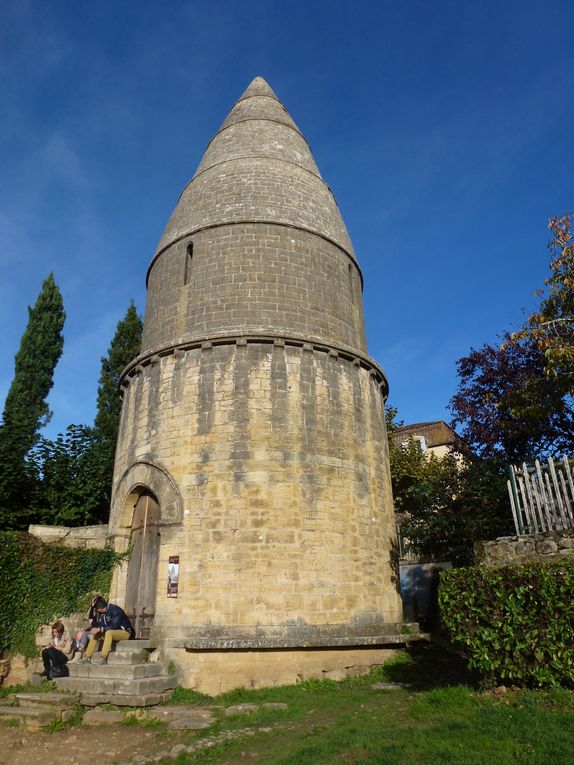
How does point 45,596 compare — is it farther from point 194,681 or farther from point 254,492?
point 254,492

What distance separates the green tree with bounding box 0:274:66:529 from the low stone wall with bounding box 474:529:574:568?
1224 centimetres

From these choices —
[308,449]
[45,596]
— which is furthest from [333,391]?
[45,596]

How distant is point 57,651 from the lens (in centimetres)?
945

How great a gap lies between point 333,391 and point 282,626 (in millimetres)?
4862

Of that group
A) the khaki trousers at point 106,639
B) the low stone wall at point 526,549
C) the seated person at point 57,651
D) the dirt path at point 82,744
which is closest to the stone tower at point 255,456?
the khaki trousers at point 106,639

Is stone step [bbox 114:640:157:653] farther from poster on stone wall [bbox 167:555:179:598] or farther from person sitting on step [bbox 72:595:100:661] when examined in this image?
poster on stone wall [bbox 167:555:179:598]

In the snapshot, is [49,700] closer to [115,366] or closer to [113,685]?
[113,685]

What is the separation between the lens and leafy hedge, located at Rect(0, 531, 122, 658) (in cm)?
1077

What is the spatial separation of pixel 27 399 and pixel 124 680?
16.9m

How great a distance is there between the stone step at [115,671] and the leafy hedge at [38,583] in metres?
2.07

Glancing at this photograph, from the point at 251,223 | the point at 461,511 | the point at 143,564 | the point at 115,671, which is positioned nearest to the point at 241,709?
the point at 115,671

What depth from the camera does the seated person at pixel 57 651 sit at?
9370 millimetres

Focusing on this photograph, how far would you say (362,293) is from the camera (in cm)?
1578

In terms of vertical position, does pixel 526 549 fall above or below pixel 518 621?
above
